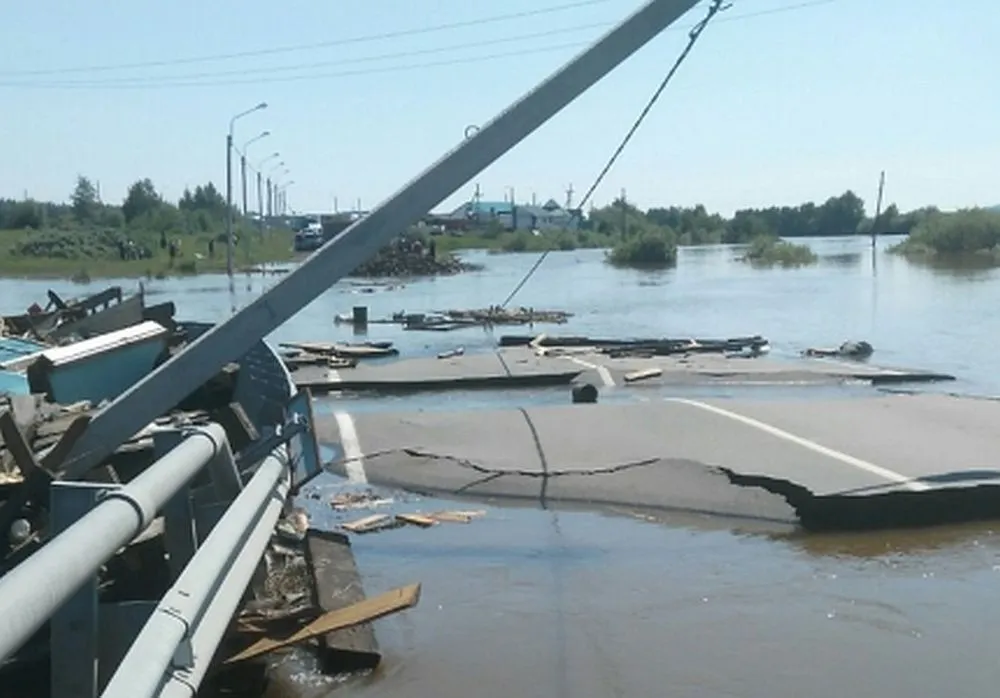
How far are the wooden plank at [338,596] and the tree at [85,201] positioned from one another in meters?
124

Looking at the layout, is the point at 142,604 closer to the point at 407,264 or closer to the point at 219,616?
the point at 219,616

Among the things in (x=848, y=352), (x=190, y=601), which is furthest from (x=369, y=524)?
(x=848, y=352)

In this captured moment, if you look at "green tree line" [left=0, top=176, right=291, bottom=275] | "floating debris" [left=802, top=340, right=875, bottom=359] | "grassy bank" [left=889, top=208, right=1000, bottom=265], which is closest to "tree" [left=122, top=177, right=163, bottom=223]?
"green tree line" [left=0, top=176, right=291, bottom=275]

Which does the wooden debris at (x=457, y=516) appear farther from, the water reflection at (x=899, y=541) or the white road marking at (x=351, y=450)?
the water reflection at (x=899, y=541)

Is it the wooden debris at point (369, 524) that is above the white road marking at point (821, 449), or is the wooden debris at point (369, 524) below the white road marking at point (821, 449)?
below

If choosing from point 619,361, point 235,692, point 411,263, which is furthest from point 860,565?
point 411,263

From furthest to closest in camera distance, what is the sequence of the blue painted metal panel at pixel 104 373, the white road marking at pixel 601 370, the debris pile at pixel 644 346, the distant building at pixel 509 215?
1. the distant building at pixel 509 215
2. the debris pile at pixel 644 346
3. the white road marking at pixel 601 370
4. the blue painted metal panel at pixel 104 373

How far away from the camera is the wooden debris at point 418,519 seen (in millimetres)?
9646

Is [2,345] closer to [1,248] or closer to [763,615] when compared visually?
[763,615]

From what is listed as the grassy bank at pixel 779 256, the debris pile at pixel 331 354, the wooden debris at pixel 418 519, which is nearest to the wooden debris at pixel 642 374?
the debris pile at pixel 331 354

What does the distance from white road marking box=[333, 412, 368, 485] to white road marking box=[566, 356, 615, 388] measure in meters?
6.23

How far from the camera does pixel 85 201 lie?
132625mm

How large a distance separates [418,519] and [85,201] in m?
132

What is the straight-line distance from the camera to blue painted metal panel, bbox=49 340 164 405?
29.7 ft
